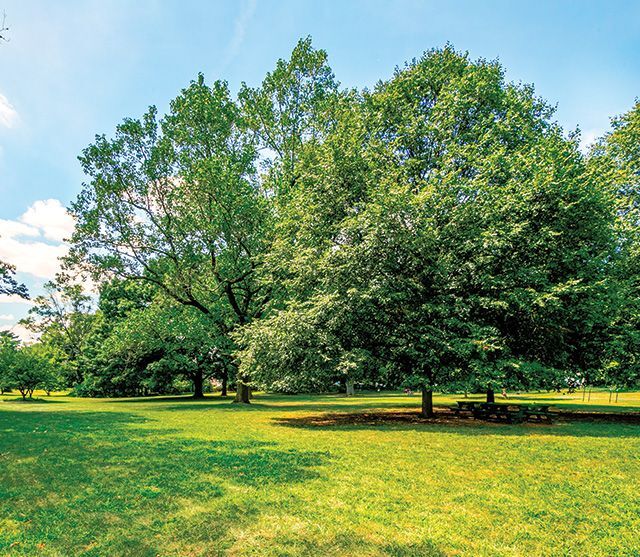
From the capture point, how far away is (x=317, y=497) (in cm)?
613

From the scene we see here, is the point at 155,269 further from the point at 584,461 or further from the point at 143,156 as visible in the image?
the point at 584,461

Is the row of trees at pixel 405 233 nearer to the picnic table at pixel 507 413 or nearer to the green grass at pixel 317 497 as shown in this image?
the picnic table at pixel 507 413

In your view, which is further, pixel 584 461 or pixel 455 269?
pixel 455 269

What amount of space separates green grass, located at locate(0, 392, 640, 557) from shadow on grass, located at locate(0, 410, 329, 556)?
3 centimetres

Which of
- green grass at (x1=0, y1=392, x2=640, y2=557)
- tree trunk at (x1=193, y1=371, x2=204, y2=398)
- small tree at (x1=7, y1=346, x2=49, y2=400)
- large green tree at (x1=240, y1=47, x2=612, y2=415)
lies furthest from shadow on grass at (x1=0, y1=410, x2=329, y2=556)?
small tree at (x1=7, y1=346, x2=49, y2=400)

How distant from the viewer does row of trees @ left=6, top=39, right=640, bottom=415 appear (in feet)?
51.5

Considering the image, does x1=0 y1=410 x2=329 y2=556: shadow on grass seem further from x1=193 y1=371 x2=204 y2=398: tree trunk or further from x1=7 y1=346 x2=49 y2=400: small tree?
x1=7 y1=346 x2=49 y2=400: small tree

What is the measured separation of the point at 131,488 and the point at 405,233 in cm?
1260

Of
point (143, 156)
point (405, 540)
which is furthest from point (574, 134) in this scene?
point (143, 156)

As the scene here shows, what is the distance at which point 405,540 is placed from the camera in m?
4.65

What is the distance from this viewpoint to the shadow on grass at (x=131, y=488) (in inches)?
186

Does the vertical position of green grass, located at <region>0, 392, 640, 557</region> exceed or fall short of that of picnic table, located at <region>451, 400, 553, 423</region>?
it exceeds it

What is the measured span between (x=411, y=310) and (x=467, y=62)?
14294 millimetres

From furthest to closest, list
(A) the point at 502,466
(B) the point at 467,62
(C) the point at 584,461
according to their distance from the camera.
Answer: (B) the point at 467,62, (C) the point at 584,461, (A) the point at 502,466
